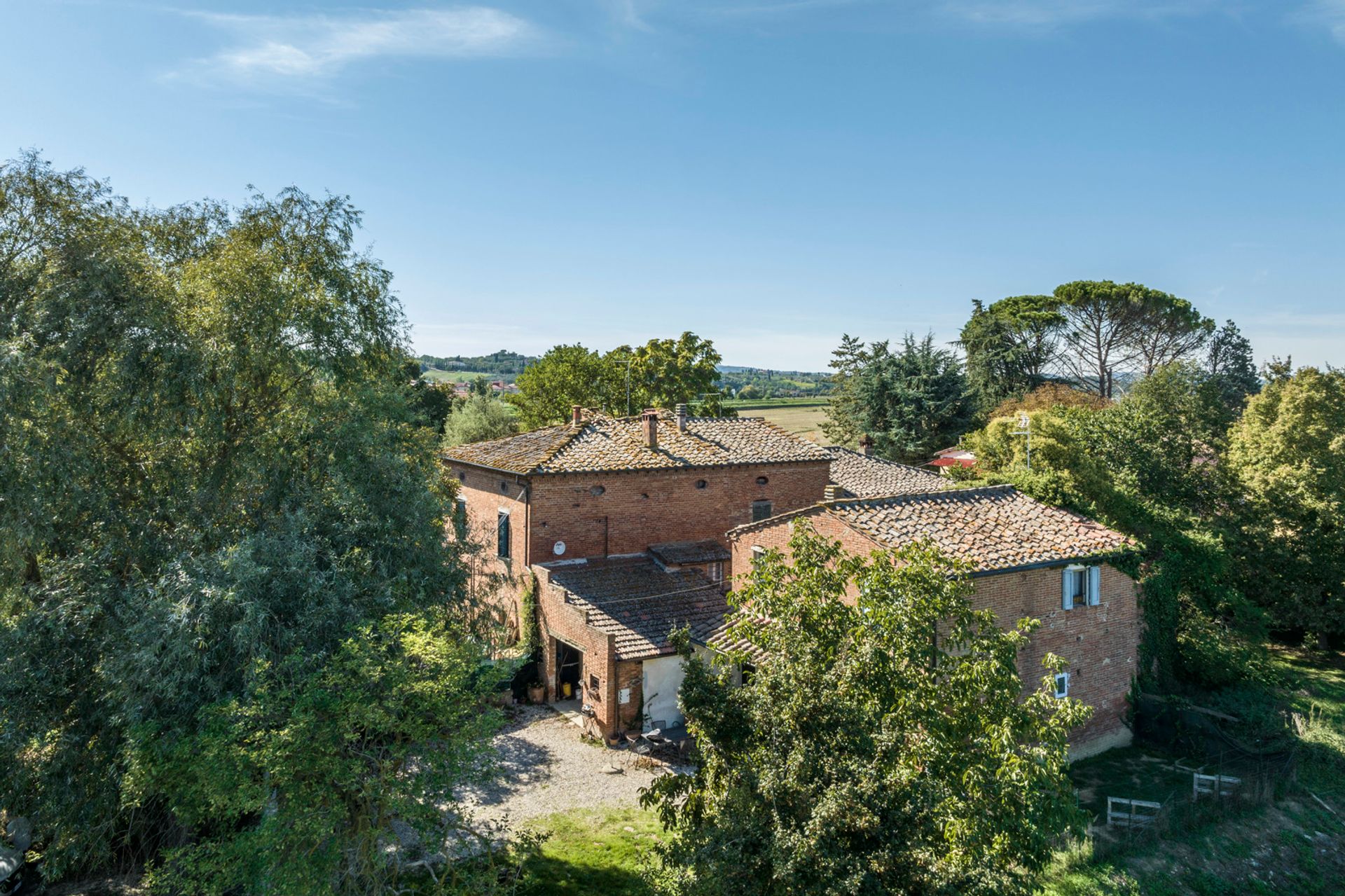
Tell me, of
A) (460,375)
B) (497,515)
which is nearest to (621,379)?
(497,515)

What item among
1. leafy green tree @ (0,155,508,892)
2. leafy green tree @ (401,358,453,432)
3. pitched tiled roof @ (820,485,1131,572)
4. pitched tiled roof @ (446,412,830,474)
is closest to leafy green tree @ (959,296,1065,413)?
pitched tiled roof @ (446,412,830,474)

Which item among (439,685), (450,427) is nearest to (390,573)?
(439,685)

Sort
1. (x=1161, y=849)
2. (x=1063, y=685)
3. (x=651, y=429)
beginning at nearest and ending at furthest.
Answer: (x=1161, y=849)
(x=1063, y=685)
(x=651, y=429)

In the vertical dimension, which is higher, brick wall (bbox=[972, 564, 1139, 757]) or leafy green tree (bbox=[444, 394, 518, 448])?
leafy green tree (bbox=[444, 394, 518, 448])

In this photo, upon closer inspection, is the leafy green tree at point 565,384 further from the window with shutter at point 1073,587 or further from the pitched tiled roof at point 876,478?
the window with shutter at point 1073,587

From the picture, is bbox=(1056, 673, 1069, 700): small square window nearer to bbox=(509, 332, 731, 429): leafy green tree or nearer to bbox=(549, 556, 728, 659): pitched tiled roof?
bbox=(549, 556, 728, 659): pitched tiled roof

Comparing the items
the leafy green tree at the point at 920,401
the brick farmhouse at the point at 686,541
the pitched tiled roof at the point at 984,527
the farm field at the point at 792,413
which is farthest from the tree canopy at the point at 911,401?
the pitched tiled roof at the point at 984,527

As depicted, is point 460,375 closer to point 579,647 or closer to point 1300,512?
point 579,647
